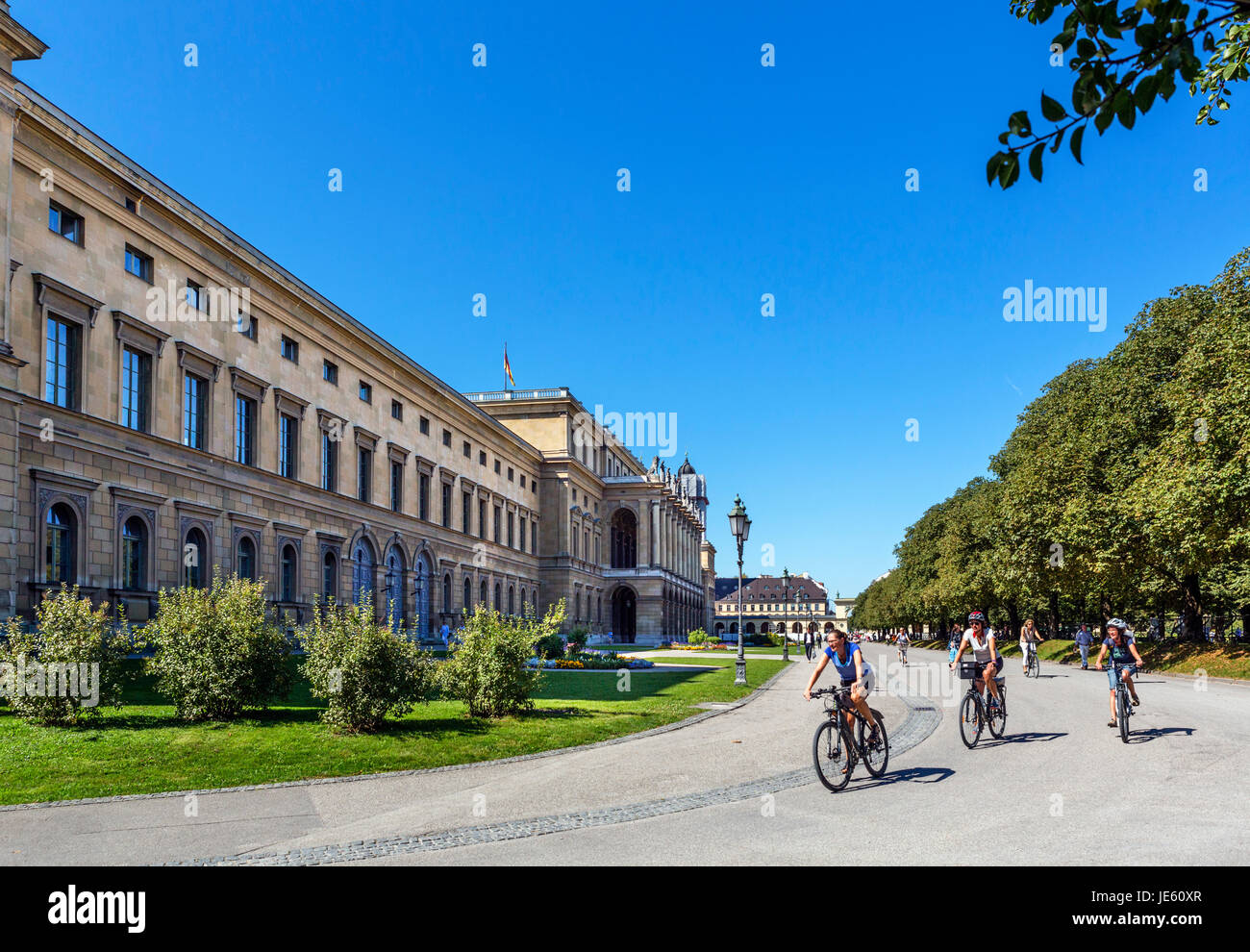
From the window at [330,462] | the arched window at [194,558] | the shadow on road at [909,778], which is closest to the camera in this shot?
the shadow on road at [909,778]

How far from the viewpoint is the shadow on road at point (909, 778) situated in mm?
11969

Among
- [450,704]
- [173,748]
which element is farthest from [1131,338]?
[173,748]

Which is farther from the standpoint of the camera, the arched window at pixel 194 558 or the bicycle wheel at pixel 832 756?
the arched window at pixel 194 558

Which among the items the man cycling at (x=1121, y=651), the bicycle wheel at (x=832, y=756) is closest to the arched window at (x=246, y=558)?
the bicycle wheel at (x=832, y=756)

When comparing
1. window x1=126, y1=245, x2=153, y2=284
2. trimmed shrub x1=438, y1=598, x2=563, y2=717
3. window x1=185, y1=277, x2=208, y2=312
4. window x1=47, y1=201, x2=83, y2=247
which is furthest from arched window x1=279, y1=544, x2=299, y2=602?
trimmed shrub x1=438, y1=598, x2=563, y2=717

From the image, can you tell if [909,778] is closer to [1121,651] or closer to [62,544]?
[1121,651]

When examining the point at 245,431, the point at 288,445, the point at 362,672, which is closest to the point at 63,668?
the point at 362,672

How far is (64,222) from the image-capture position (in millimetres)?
29219

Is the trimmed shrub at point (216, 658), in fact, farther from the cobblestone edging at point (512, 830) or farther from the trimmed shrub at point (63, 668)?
the cobblestone edging at point (512, 830)

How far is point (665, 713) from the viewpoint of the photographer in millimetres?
20938

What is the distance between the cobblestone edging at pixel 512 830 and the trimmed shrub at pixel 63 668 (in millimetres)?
8436

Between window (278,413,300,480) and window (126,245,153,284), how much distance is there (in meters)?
9.98
